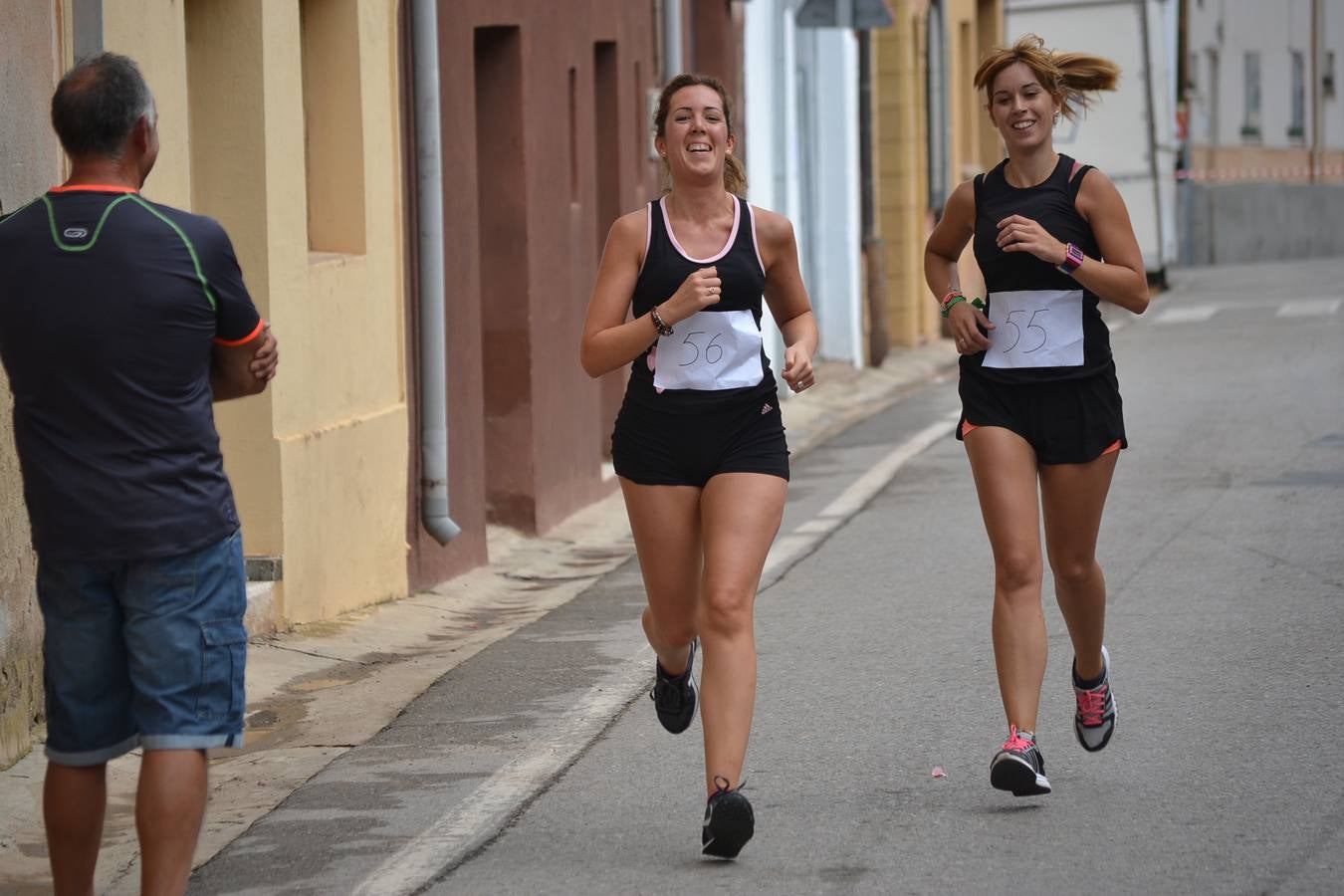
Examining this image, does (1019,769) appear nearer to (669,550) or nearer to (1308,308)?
(669,550)

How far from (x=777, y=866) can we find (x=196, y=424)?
1.71 metres

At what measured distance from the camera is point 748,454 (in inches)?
215

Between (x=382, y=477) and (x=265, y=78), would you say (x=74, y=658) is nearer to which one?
(x=265, y=78)

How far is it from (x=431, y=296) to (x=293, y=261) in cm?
155

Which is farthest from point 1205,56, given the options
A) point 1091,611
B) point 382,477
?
point 1091,611

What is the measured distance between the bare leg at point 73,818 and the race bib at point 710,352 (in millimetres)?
1701

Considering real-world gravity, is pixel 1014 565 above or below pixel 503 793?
above

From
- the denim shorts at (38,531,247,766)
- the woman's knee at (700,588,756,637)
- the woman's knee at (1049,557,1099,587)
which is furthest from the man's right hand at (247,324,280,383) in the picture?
the woman's knee at (1049,557,1099,587)

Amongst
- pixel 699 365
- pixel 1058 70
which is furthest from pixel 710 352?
pixel 1058 70

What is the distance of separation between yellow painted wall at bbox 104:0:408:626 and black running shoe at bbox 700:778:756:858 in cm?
353

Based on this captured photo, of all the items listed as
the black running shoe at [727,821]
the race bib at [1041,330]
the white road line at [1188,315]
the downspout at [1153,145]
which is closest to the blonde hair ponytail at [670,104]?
the race bib at [1041,330]

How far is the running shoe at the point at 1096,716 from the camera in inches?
238

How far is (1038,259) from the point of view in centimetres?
582

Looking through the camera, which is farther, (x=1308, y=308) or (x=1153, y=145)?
(x=1153, y=145)
